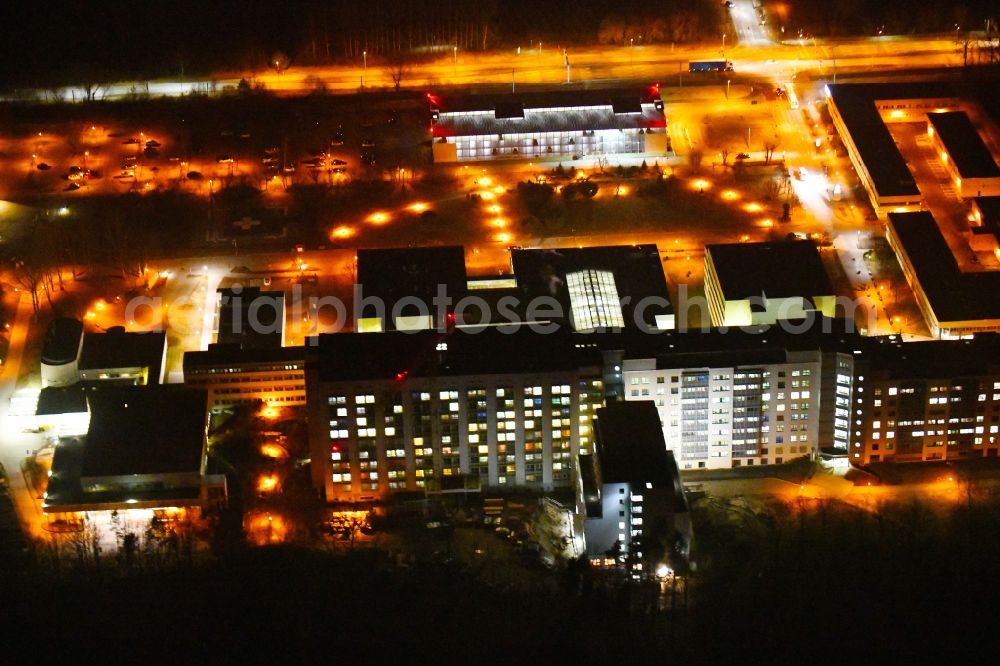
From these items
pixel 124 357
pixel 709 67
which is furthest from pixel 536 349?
pixel 709 67

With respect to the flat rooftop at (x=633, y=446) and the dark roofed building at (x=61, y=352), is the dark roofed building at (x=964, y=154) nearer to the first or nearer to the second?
the flat rooftop at (x=633, y=446)

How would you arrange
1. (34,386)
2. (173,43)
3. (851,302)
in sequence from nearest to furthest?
(34,386)
(851,302)
(173,43)

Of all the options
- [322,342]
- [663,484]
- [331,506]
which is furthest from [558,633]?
[322,342]

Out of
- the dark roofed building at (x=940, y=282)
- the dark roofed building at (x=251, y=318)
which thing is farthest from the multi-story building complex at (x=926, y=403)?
the dark roofed building at (x=251, y=318)

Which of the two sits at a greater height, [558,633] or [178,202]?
[178,202]

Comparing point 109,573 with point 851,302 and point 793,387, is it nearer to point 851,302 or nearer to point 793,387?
point 793,387

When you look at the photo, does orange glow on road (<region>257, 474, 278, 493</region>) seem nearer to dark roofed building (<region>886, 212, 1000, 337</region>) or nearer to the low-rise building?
the low-rise building
